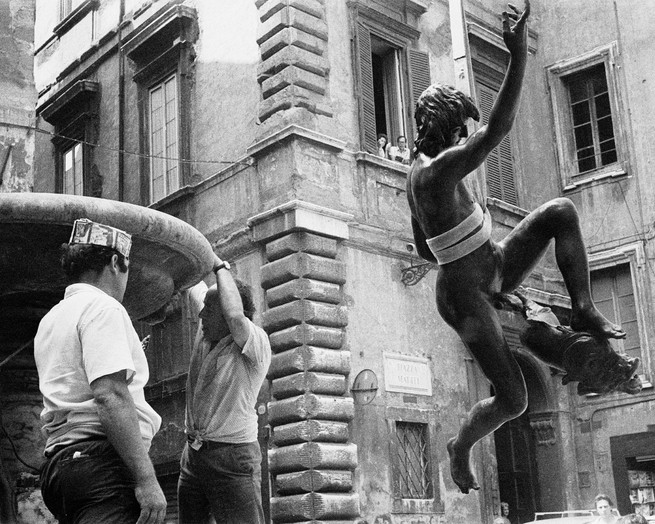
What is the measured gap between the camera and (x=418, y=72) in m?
15.9

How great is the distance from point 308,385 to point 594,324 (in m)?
9.30

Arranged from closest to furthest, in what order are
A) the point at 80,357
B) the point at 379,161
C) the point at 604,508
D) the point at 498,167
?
the point at 80,357, the point at 604,508, the point at 379,161, the point at 498,167

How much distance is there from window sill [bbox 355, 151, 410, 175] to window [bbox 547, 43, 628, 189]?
12.8ft

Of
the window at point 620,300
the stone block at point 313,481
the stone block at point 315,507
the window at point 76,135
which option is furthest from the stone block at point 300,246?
the window at point 76,135

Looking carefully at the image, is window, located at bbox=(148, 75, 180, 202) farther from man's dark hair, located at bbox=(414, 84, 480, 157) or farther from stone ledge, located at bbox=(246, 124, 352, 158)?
man's dark hair, located at bbox=(414, 84, 480, 157)

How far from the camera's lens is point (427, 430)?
14.1m

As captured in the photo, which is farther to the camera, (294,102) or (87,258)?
(294,102)

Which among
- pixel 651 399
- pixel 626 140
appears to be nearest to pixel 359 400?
pixel 651 399

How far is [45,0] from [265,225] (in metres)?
10.1

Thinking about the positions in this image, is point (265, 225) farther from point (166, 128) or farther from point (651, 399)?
point (651, 399)

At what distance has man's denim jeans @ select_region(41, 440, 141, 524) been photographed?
10.6 feet

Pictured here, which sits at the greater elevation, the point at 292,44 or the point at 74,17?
the point at 74,17

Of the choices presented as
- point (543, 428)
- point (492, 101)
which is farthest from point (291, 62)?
point (543, 428)

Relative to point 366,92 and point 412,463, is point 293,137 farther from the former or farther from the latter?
point 412,463
